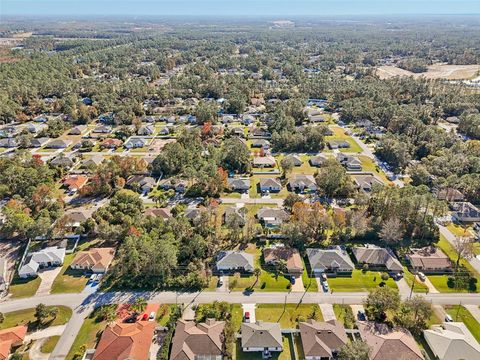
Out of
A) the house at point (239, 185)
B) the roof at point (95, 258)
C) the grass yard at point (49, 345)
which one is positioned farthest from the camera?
the house at point (239, 185)

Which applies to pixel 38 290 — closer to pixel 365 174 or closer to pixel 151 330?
pixel 151 330

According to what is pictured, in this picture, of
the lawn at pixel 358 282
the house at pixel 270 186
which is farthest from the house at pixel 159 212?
the lawn at pixel 358 282

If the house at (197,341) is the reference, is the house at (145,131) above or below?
below

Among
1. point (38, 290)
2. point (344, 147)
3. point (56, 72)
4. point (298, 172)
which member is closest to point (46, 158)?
point (38, 290)

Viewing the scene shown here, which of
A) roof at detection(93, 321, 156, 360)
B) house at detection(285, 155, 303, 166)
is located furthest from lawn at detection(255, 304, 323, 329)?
house at detection(285, 155, 303, 166)

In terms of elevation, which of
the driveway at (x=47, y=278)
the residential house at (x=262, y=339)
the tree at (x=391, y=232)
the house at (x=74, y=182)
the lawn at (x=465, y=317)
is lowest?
the driveway at (x=47, y=278)

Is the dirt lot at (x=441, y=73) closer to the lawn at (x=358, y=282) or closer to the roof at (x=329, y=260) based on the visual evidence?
the roof at (x=329, y=260)

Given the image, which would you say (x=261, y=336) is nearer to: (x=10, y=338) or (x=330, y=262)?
(x=330, y=262)

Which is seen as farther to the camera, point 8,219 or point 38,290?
point 8,219
